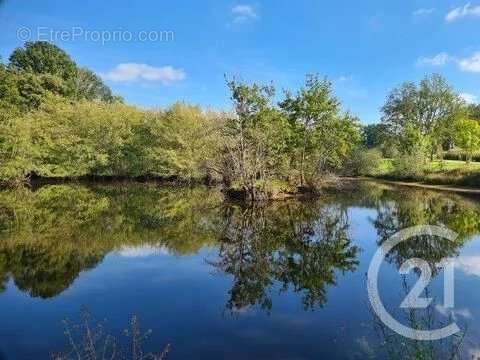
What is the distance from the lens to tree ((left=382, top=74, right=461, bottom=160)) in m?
53.7

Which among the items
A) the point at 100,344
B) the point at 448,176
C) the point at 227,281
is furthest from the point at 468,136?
the point at 100,344

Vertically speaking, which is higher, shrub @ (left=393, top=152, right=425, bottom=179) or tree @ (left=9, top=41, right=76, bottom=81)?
tree @ (left=9, top=41, right=76, bottom=81)

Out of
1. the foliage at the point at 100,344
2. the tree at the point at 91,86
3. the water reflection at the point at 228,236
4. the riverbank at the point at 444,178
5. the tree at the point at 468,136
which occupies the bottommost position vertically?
the foliage at the point at 100,344

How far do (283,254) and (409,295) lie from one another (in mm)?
4646

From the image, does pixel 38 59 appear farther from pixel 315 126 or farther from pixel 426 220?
pixel 426 220

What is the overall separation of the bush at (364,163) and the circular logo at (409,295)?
32.4m

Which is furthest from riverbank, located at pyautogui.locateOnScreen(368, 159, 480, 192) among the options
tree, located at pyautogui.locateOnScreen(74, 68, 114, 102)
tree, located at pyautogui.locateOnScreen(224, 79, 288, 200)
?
tree, located at pyautogui.locateOnScreen(74, 68, 114, 102)

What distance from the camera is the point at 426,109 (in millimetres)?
54812

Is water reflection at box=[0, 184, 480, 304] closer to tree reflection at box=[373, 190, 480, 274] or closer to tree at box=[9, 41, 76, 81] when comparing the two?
tree reflection at box=[373, 190, 480, 274]

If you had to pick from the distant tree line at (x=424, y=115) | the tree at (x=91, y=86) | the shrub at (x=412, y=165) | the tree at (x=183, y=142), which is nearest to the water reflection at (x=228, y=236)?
the tree at (x=183, y=142)

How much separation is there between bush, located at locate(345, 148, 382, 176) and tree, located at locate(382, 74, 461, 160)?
19.3ft

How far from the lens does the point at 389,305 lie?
331 inches

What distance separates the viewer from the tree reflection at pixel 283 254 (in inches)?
374

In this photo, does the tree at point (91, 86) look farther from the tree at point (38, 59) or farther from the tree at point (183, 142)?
the tree at point (183, 142)
